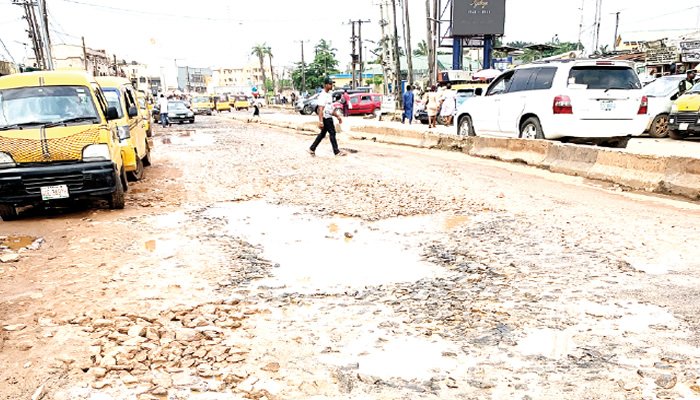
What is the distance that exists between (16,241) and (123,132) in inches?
125

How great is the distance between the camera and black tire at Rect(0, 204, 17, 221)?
661 centimetres

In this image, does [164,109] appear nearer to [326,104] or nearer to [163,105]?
[163,105]

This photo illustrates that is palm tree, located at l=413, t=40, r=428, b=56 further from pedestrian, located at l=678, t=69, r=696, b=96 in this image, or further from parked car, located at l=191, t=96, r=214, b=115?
pedestrian, located at l=678, t=69, r=696, b=96

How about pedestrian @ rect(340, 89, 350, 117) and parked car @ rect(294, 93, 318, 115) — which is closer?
pedestrian @ rect(340, 89, 350, 117)

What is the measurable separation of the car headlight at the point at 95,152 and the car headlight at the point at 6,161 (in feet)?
2.70

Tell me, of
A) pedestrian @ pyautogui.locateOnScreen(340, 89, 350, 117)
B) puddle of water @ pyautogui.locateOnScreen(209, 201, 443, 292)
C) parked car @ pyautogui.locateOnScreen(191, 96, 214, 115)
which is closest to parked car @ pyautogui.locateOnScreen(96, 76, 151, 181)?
puddle of water @ pyautogui.locateOnScreen(209, 201, 443, 292)

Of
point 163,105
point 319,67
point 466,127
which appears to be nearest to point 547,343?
point 466,127

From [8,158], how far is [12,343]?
4.23 meters

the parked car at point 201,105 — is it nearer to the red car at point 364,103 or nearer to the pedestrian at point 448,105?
the red car at point 364,103

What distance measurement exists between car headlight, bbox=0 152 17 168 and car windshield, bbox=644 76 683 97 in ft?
49.7

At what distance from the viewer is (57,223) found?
6402 mm

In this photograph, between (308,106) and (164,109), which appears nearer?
(164,109)

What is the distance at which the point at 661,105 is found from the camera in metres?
13.7

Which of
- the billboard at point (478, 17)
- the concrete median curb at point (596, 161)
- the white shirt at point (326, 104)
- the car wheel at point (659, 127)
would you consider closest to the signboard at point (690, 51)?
the billboard at point (478, 17)
